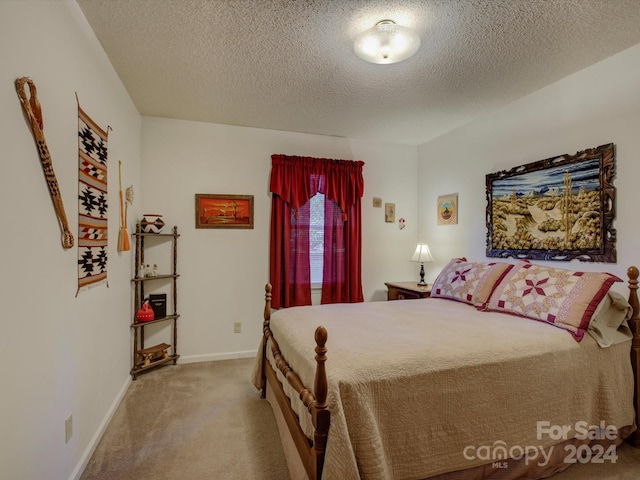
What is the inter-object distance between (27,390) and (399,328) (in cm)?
179

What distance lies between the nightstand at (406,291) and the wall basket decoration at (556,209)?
73 cm

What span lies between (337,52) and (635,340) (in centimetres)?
260

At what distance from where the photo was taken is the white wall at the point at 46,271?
118 centimetres

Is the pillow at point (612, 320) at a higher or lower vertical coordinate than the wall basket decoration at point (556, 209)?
lower

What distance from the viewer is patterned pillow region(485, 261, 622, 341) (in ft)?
6.19

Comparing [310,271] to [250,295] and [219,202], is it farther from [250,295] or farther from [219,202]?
[219,202]

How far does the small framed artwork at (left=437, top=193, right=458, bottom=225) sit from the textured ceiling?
908 mm

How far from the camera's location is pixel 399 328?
199 cm

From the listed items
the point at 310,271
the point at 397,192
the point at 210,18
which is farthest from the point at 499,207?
the point at 210,18

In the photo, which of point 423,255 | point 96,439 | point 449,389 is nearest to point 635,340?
point 449,389

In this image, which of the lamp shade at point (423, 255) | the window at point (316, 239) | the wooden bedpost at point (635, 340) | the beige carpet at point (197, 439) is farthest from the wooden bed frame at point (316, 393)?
the lamp shade at point (423, 255)

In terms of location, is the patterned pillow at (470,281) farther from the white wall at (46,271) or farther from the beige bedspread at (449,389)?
the white wall at (46,271)

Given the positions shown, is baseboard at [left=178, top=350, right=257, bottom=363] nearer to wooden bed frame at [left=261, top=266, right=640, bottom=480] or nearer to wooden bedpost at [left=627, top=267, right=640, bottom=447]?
wooden bed frame at [left=261, top=266, right=640, bottom=480]

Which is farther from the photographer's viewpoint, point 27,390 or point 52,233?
point 52,233
